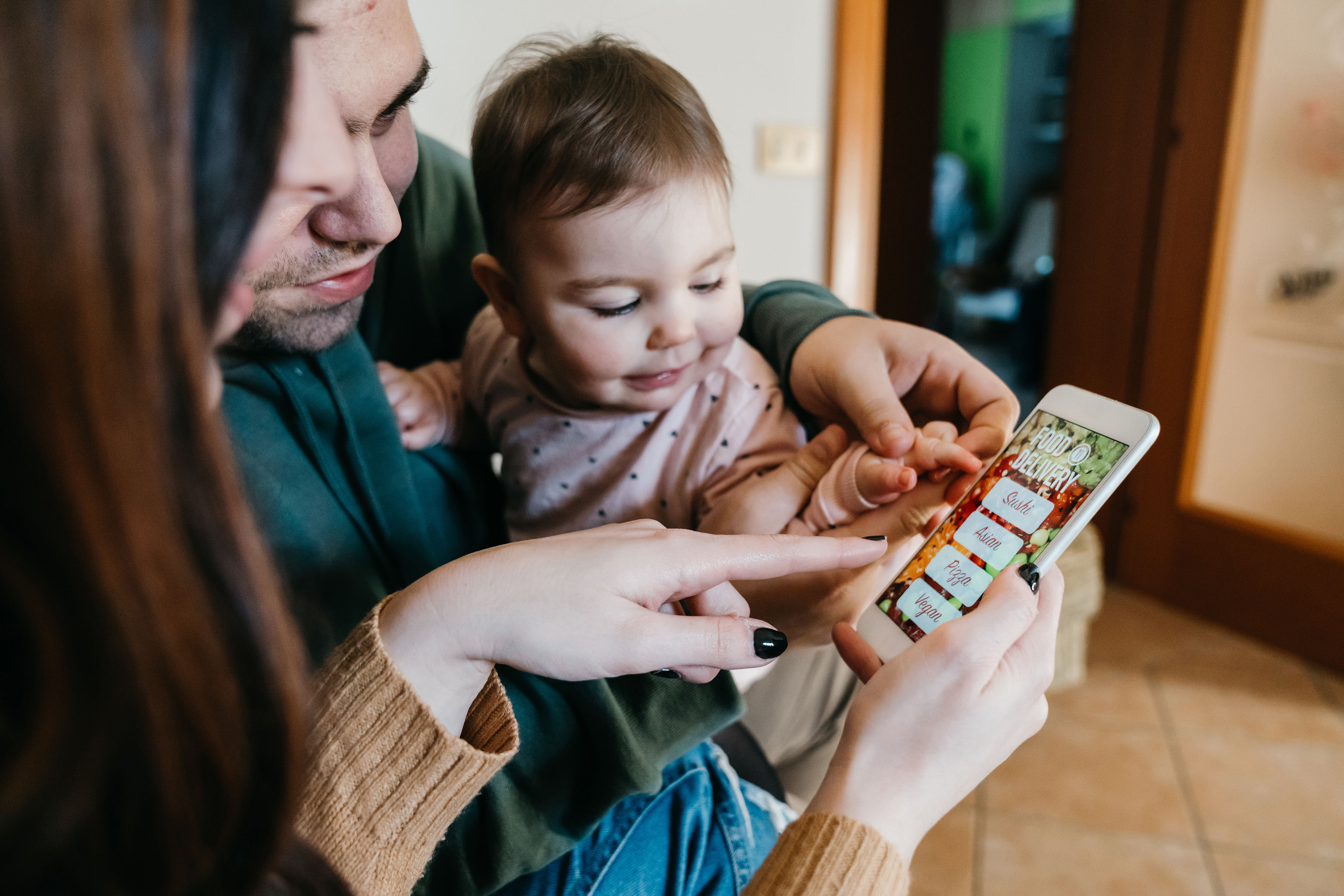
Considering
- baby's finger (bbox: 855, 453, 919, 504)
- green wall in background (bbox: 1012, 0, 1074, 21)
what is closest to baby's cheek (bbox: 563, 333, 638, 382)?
baby's finger (bbox: 855, 453, 919, 504)

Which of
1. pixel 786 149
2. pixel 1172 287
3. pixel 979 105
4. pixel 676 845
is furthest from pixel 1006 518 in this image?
pixel 979 105

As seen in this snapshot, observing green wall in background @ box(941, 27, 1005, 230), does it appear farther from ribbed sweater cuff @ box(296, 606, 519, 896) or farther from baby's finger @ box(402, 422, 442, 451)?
ribbed sweater cuff @ box(296, 606, 519, 896)

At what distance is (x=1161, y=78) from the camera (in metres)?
1.90

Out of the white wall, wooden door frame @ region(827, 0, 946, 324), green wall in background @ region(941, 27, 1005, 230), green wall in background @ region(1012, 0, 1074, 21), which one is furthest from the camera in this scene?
green wall in background @ region(941, 27, 1005, 230)

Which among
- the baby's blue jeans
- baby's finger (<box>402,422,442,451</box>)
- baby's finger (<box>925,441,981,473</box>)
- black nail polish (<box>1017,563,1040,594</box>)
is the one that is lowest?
the baby's blue jeans

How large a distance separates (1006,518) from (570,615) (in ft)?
1.10

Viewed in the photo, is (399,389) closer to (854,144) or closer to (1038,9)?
(854,144)

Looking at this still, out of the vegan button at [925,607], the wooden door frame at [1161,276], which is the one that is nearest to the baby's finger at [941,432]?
the vegan button at [925,607]

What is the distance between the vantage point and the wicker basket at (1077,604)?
67.4 inches

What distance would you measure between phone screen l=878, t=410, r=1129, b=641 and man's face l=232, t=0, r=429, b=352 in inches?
19.0

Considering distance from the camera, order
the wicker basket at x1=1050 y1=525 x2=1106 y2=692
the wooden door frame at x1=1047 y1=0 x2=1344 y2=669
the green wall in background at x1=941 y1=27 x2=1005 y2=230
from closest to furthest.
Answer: the wicker basket at x1=1050 y1=525 x2=1106 y2=692 → the wooden door frame at x1=1047 y1=0 x2=1344 y2=669 → the green wall in background at x1=941 y1=27 x2=1005 y2=230

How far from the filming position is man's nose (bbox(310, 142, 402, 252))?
0.54 m

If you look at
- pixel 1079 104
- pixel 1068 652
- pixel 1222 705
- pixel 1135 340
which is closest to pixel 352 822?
pixel 1068 652

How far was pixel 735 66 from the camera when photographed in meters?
1.47
